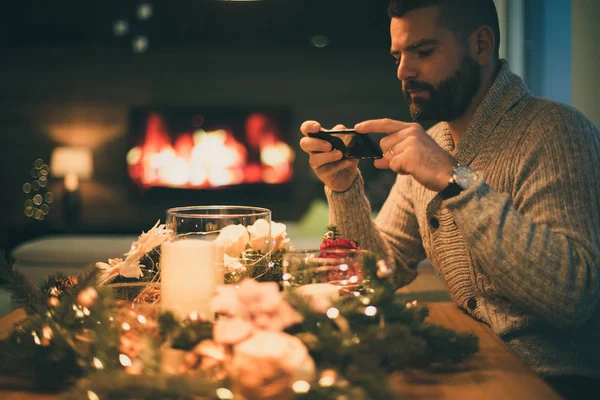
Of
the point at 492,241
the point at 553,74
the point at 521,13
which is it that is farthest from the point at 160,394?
the point at 521,13

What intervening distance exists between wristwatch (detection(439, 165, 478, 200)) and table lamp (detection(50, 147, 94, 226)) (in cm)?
434

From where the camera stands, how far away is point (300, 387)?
1.94ft

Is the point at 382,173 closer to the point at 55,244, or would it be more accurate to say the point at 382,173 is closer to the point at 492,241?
the point at 55,244

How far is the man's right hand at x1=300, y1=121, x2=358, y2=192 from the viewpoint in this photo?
1.39m

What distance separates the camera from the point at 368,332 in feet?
2.40

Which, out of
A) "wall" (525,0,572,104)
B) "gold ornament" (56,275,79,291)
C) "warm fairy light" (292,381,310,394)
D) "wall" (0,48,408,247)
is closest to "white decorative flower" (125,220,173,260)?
"gold ornament" (56,275,79,291)

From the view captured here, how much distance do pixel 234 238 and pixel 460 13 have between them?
0.90 meters

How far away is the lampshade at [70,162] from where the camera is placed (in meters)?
4.90

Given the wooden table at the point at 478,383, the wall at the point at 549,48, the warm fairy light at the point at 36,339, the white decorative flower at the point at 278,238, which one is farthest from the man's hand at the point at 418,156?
the wall at the point at 549,48

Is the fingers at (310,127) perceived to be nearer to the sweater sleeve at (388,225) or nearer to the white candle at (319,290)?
the sweater sleeve at (388,225)

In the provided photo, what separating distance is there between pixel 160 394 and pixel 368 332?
0.27 meters

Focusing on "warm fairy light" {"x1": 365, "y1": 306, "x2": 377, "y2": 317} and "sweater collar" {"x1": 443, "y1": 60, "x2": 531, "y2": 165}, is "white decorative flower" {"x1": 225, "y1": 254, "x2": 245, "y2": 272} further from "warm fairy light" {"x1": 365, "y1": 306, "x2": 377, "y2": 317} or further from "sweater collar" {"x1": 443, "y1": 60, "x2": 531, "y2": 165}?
"sweater collar" {"x1": 443, "y1": 60, "x2": 531, "y2": 165}

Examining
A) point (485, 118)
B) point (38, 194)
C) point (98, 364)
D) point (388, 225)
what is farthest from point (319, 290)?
point (38, 194)

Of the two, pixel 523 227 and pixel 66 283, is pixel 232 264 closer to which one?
pixel 66 283
